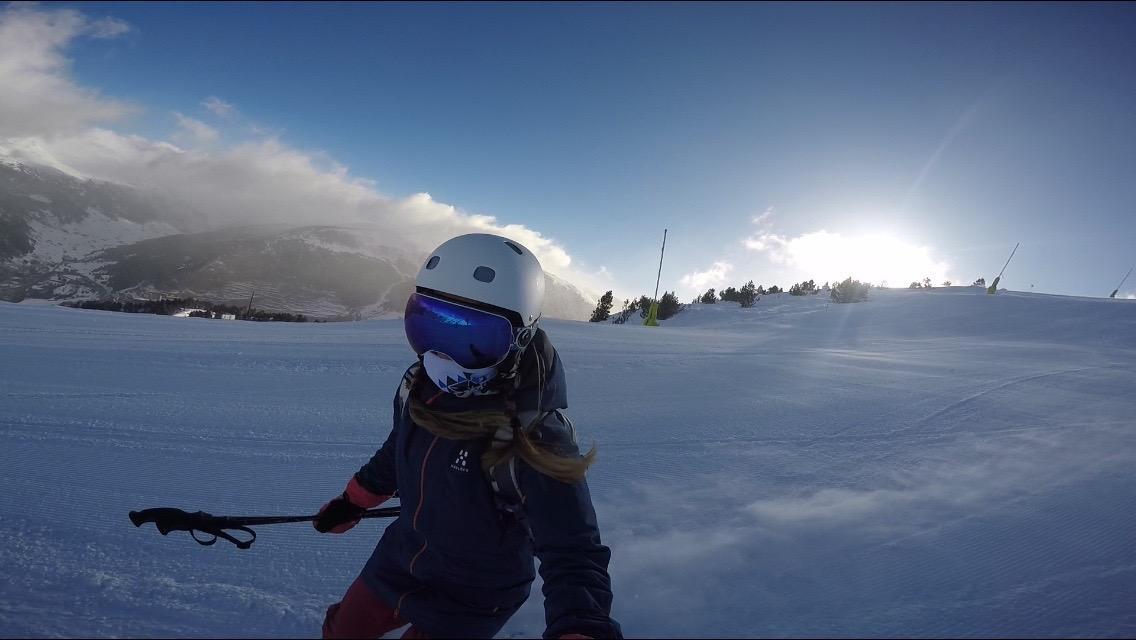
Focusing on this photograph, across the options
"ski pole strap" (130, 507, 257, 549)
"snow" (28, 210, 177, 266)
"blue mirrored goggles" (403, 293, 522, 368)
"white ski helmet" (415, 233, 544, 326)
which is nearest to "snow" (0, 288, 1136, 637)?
"ski pole strap" (130, 507, 257, 549)

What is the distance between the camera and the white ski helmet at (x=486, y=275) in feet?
6.05

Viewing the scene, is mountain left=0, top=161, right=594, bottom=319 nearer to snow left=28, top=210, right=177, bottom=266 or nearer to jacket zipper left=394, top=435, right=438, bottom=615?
snow left=28, top=210, right=177, bottom=266

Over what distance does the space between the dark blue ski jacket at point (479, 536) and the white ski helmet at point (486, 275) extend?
6.4 inches

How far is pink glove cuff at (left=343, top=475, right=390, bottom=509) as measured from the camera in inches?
90.4

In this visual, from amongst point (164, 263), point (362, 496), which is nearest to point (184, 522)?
point (362, 496)

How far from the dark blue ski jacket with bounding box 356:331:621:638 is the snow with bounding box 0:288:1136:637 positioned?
0.97ft

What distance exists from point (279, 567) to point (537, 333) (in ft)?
5.52

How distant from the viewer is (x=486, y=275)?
1857 mm

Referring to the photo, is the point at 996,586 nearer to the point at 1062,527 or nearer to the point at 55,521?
the point at 1062,527

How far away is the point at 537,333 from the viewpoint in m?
1.90

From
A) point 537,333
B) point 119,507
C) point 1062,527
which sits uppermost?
point 537,333

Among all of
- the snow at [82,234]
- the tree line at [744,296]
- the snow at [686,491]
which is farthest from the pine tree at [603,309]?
the snow at [82,234]

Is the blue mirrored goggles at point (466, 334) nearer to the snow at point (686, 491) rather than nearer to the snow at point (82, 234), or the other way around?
the snow at point (686, 491)

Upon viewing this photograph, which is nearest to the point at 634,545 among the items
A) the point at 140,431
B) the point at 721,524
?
the point at 721,524
